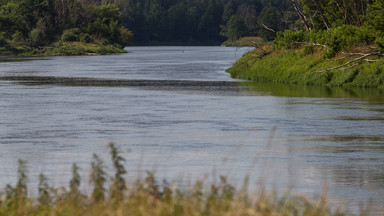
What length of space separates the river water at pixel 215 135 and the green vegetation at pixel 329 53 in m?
2.43

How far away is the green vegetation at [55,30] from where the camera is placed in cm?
13100

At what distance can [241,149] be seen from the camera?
19.1m

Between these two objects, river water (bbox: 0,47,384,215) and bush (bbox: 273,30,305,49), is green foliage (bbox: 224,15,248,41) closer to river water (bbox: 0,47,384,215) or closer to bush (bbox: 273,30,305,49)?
bush (bbox: 273,30,305,49)

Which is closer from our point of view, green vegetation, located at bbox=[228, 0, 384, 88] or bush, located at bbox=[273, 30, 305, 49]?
green vegetation, located at bbox=[228, 0, 384, 88]

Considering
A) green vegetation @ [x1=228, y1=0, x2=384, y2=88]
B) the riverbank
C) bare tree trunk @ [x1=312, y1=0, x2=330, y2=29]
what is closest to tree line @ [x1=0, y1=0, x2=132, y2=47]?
the riverbank

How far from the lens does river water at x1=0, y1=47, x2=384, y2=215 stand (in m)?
15.7

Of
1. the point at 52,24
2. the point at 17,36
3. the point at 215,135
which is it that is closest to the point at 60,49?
the point at 17,36

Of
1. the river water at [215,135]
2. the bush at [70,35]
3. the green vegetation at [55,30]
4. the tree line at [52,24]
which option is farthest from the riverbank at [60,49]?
the river water at [215,135]

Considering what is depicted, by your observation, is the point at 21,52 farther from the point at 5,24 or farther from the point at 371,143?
the point at 371,143

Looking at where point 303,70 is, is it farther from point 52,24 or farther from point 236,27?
point 236,27

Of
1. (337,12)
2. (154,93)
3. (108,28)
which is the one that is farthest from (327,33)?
(108,28)

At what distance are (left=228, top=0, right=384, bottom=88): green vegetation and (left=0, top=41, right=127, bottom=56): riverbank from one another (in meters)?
76.3

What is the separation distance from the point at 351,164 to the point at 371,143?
11.1 feet

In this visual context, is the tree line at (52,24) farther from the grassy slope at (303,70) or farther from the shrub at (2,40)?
the grassy slope at (303,70)
